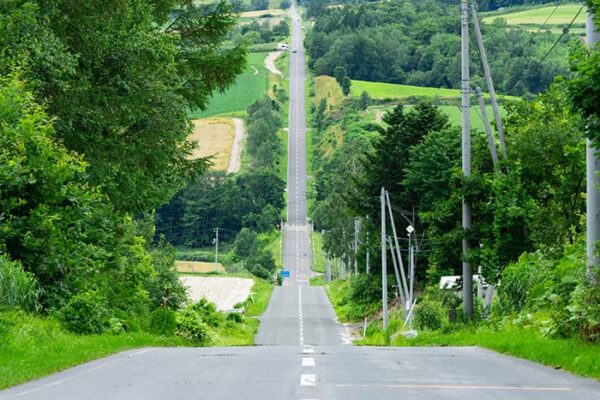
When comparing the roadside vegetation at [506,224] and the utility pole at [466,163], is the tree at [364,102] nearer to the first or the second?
the roadside vegetation at [506,224]

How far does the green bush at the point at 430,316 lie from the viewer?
39.4 meters

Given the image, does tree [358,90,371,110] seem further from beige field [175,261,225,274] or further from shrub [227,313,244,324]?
shrub [227,313,244,324]

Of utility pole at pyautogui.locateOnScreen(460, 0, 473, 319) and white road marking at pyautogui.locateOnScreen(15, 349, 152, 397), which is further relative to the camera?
utility pole at pyautogui.locateOnScreen(460, 0, 473, 319)

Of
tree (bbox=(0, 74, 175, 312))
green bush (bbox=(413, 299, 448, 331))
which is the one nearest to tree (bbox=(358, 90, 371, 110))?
green bush (bbox=(413, 299, 448, 331))

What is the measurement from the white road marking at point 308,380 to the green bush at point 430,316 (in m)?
25.2

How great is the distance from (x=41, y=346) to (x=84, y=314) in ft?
16.3

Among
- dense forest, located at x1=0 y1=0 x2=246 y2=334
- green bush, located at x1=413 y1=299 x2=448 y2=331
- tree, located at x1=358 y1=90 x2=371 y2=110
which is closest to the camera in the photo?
dense forest, located at x1=0 y1=0 x2=246 y2=334

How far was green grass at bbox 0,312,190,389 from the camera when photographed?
1535cm

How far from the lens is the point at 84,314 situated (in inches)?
921

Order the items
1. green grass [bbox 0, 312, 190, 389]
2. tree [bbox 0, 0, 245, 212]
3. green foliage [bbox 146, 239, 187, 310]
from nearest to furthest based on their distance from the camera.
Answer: green grass [bbox 0, 312, 190, 389] < tree [bbox 0, 0, 245, 212] < green foliage [bbox 146, 239, 187, 310]

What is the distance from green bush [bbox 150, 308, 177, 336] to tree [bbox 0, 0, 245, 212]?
310cm

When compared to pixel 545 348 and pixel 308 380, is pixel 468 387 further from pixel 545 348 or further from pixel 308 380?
pixel 545 348

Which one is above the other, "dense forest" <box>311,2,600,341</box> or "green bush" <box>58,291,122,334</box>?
"dense forest" <box>311,2,600,341</box>

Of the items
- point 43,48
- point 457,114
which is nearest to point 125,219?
point 43,48
